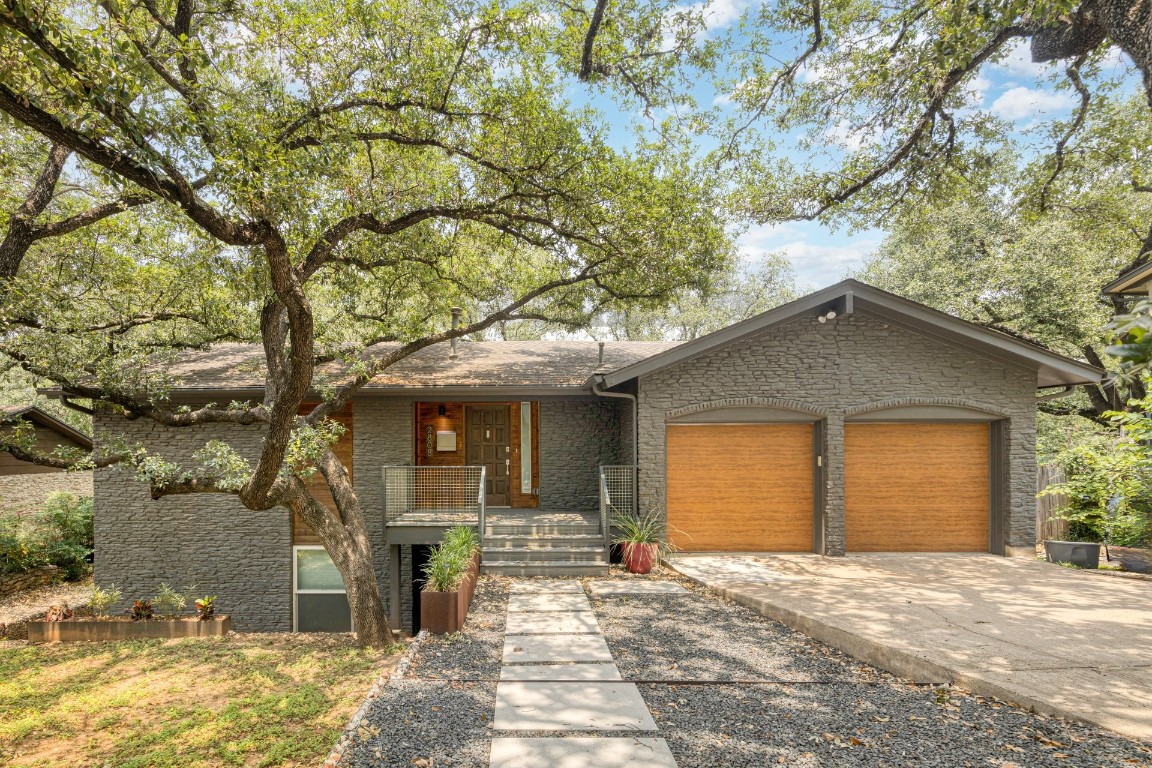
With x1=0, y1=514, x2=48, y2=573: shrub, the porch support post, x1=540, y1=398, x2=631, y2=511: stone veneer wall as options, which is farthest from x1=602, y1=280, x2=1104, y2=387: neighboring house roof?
x1=0, y1=514, x2=48, y2=573: shrub

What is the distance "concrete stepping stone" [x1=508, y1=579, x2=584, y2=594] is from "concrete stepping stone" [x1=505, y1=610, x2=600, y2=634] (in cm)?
84

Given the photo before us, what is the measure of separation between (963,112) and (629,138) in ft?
18.3

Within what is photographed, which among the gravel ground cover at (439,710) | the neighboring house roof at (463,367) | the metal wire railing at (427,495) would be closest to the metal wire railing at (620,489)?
the neighboring house roof at (463,367)

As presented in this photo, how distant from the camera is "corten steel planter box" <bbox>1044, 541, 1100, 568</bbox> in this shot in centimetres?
781

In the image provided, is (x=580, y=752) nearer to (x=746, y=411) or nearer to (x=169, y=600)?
(x=746, y=411)

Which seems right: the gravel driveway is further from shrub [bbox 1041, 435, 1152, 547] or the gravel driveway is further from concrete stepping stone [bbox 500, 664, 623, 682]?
shrub [bbox 1041, 435, 1152, 547]

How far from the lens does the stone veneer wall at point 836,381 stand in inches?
342

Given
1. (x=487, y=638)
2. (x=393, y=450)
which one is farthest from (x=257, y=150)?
(x=393, y=450)

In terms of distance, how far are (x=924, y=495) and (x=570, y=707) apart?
7749 millimetres

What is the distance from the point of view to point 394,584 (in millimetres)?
9406

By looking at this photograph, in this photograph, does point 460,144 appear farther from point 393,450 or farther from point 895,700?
point 895,700

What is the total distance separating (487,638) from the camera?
5.44 metres

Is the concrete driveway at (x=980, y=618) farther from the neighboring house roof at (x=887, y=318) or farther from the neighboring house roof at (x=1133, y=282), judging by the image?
the neighboring house roof at (x=1133, y=282)

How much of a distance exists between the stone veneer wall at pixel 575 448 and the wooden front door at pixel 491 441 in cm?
96
